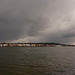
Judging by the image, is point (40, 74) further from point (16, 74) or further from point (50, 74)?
point (16, 74)

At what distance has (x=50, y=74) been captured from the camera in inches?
948

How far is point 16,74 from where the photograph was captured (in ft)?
78.1

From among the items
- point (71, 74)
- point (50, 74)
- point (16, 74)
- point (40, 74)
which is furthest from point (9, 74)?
point (71, 74)

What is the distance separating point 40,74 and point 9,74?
6601 mm

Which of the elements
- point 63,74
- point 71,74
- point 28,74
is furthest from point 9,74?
point 71,74

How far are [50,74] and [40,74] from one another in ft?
7.05

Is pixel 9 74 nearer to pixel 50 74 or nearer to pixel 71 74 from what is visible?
pixel 50 74

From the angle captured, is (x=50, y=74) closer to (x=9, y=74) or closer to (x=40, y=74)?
(x=40, y=74)

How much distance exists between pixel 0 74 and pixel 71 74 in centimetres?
1520

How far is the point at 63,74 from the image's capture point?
2430 centimetres

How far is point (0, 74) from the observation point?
2378 centimetres

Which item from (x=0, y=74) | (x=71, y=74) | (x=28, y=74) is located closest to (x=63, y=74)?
(x=71, y=74)

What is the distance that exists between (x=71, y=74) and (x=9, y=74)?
43.7ft

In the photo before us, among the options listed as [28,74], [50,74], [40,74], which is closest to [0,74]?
[28,74]
